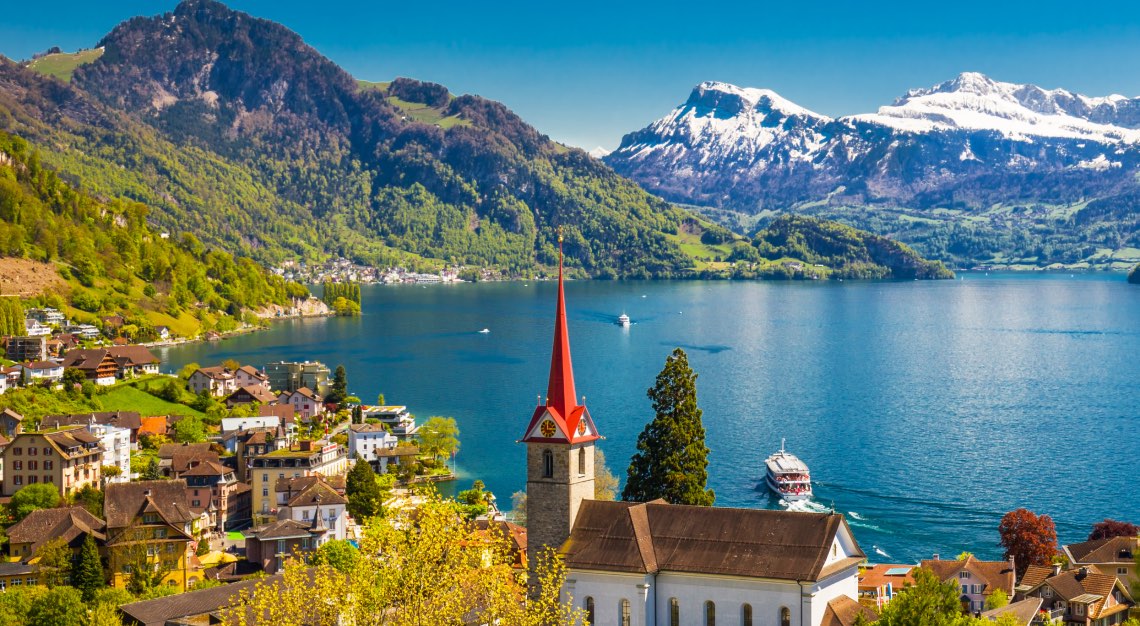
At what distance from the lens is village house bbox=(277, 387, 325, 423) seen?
10431 cm

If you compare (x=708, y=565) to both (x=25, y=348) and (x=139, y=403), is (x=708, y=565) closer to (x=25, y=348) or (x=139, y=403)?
(x=139, y=403)

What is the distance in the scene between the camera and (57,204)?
17188 cm

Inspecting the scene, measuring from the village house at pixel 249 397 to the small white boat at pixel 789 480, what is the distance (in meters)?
46.9

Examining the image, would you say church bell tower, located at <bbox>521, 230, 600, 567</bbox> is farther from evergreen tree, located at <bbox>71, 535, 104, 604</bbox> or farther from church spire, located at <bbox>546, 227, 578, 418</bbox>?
evergreen tree, located at <bbox>71, 535, 104, 604</bbox>

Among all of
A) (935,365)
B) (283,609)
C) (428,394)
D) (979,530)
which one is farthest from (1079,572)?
(935,365)

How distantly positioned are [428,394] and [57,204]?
81.0 m

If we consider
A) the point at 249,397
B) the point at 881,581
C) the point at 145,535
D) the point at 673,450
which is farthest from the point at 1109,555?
the point at 249,397

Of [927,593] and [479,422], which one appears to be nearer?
[927,593]

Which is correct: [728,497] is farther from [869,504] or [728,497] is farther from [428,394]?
[428,394]

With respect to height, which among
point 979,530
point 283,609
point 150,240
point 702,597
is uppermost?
point 150,240

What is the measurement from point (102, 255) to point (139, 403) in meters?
73.5

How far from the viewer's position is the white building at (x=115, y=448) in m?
73.4

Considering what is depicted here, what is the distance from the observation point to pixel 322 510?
6122 cm

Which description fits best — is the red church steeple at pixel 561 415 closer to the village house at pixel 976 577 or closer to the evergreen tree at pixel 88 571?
the village house at pixel 976 577
